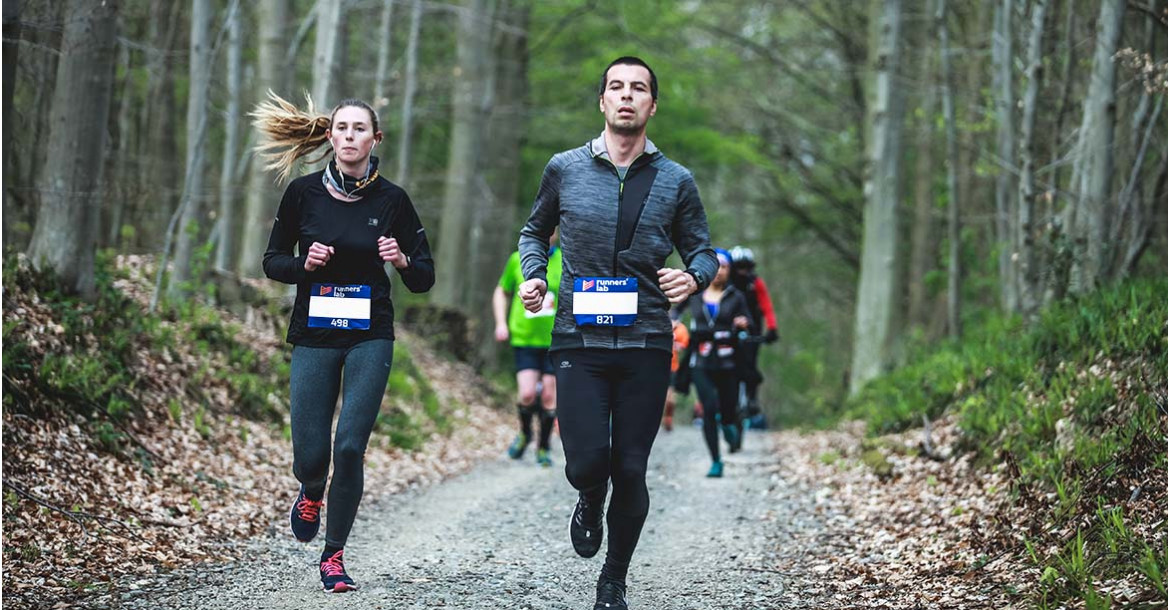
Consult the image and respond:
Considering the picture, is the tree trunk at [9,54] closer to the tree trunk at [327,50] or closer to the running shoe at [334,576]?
the running shoe at [334,576]

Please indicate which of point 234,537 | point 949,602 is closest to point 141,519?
point 234,537

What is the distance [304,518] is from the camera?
5641 mm

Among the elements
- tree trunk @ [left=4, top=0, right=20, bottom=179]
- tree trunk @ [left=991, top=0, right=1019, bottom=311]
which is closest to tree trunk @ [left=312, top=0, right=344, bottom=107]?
tree trunk @ [left=4, top=0, right=20, bottom=179]

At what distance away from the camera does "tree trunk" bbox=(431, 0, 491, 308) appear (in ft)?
65.6

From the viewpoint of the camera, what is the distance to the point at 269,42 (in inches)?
595

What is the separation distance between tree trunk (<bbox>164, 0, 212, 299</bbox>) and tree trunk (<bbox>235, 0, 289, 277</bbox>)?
73.1 inches

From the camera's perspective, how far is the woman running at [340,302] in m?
5.43

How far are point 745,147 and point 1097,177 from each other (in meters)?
13.0

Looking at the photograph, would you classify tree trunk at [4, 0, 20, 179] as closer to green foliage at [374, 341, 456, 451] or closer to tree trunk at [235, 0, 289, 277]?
green foliage at [374, 341, 456, 451]

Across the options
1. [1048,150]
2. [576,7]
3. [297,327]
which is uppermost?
[576,7]

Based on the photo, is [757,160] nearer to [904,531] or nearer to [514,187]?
[514,187]

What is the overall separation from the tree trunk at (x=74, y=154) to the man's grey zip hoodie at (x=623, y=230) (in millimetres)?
5148

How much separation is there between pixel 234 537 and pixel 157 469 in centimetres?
102

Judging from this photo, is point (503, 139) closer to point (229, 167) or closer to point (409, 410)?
point (229, 167)
